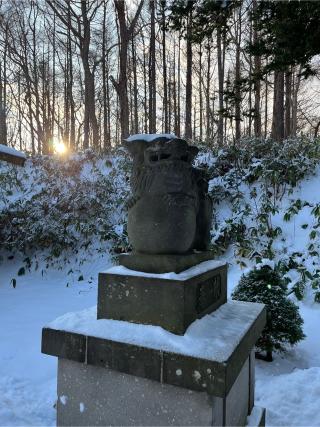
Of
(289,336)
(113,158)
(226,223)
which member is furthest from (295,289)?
(113,158)

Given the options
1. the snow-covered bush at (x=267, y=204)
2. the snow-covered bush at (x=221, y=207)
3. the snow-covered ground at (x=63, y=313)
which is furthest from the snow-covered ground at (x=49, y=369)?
the snow-covered bush at (x=221, y=207)

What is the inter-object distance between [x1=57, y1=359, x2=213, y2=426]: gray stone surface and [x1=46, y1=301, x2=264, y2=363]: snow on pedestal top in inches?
8.6

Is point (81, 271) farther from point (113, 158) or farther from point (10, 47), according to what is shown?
point (10, 47)

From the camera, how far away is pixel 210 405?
1.67m

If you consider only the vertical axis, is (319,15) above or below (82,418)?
above

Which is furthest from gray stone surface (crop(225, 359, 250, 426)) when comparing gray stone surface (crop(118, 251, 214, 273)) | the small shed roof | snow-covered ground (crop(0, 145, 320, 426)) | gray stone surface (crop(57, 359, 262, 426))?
the small shed roof

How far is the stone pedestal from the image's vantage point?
1669 mm

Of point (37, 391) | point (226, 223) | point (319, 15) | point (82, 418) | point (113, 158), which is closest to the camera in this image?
point (82, 418)

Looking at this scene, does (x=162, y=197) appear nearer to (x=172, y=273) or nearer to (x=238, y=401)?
(x=172, y=273)

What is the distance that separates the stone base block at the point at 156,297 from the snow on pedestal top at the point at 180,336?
5 cm

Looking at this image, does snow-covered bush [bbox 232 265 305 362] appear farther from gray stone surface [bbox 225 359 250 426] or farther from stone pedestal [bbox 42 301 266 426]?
stone pedestal [bbox 42 301 266 426]

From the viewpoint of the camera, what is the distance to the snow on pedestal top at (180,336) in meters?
1.72

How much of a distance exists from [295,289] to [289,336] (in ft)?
3.65

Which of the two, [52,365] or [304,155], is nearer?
[52,365]
